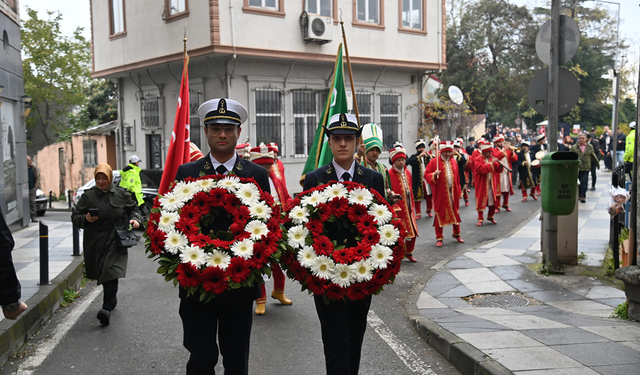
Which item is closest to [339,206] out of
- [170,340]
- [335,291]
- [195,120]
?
[335,291]

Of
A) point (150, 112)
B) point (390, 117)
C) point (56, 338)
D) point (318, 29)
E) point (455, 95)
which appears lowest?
point (56, 338)

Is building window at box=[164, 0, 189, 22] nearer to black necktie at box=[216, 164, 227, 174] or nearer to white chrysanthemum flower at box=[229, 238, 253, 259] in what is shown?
black necktie at box=[216, 164, 227, 174]

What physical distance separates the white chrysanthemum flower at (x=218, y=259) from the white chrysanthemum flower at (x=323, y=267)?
57 cm

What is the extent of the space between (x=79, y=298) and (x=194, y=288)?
5.49 meters

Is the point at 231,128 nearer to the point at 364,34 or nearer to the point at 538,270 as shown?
the point at 538,270

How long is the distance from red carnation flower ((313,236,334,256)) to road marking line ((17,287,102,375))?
3255 mm

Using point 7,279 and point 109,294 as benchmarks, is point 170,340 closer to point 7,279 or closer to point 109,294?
point 109,294

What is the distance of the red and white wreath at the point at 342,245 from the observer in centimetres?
379

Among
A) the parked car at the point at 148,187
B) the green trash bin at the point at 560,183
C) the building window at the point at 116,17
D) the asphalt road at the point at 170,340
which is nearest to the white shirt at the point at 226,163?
the asphalt road at the point at 170,340

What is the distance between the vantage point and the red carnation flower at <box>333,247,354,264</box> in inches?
149

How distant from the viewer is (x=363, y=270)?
149 inches

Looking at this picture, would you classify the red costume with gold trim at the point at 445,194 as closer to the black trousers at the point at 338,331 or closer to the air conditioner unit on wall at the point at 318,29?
the black trousers at the point at 338,331

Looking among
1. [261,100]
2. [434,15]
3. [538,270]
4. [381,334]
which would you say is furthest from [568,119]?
[381,334]

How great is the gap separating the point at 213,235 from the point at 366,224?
100 centimetres
